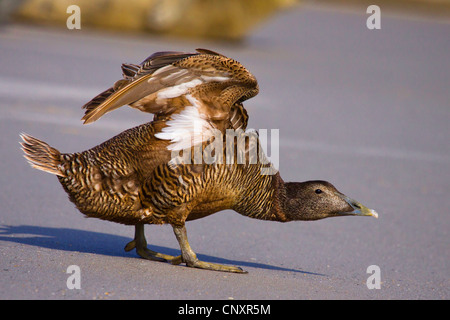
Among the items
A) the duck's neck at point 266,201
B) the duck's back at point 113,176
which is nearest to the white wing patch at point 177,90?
the duck's back at point 113,176

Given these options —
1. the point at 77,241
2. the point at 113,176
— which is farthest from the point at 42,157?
the point at 77,241

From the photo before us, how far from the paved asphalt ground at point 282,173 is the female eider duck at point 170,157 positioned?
41cm

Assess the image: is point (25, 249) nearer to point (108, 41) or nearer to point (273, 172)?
point (273, 172)

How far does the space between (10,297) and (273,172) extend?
6.83 feet

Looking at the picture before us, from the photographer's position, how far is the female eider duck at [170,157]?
15.7 feet

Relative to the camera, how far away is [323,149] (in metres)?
9.59

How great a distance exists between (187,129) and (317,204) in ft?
3.63

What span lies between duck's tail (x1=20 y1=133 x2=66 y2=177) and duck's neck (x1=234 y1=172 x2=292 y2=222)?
128cm

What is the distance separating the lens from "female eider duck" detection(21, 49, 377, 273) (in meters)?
4.79

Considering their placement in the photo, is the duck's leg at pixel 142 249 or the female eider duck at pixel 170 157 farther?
the duck's leg at pixel 142 249

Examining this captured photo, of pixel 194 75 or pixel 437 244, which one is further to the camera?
pixel 437 244

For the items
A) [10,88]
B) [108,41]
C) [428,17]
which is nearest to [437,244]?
[10,88]

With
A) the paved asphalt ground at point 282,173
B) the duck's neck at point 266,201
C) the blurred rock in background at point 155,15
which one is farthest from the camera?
the blurred rock in background at point 155,15

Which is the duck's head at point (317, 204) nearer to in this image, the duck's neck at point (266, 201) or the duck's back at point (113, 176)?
the duck's neck at point (266, 201)
